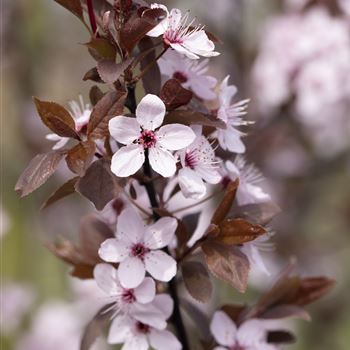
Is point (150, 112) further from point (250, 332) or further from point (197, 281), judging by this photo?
point (250, 332)

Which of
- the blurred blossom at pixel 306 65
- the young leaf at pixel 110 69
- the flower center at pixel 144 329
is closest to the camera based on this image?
the young leaf at pixel 110 69

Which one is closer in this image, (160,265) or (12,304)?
(160,265)

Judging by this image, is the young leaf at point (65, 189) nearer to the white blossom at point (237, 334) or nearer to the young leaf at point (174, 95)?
the young leaf at point (174, 95)

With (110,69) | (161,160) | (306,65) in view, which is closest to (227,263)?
(161,160)

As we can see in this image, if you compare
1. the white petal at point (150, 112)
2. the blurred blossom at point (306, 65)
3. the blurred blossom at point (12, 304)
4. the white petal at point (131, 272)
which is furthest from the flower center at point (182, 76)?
the blurred blossom at point (12, 304)

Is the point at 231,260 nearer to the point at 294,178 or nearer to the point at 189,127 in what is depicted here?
the point at 189,127

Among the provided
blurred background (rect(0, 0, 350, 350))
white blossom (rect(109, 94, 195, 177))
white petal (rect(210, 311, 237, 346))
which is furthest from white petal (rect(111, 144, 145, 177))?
blurred background (rect(0, 0, 350, 350))

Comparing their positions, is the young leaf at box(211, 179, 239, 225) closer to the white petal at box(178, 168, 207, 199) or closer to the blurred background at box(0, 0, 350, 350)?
the white petal at box(178, 168, 207, 199)
